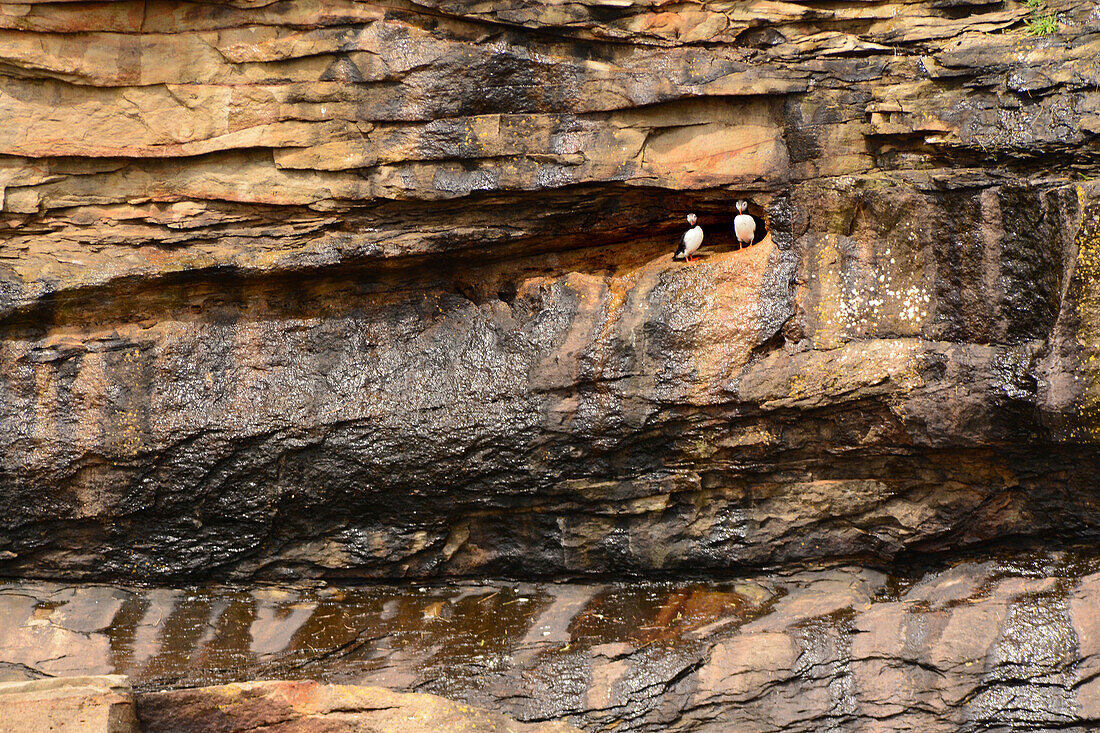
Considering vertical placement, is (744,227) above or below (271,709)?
above

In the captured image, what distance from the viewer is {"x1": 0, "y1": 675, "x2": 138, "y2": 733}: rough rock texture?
15.8 feet

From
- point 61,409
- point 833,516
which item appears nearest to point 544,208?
point 833,516

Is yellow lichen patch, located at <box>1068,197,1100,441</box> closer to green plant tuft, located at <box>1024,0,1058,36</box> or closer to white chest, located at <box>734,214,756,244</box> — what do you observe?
green plant tuft, located at <box>1024,0,1058,36</box>

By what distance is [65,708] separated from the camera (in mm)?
4867

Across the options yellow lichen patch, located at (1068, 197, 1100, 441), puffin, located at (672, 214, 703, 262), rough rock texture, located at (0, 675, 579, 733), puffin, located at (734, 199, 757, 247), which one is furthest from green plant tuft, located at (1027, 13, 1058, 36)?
rough rock texture, located at (0, 675, 579, 733)

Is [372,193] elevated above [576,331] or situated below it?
above

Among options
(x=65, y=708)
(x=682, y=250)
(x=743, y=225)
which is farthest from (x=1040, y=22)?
(x=65, y=708)

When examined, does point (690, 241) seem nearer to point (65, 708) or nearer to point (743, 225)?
point (743, 225)

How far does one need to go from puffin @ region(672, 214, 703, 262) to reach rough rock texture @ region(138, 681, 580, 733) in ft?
12.2

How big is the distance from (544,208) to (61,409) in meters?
3.97

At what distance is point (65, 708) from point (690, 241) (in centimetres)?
511

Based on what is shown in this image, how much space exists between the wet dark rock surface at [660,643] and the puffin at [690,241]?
2512 millimetres

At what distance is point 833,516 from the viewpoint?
7.37 m

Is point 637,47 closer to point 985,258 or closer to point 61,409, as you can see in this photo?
point 985,258
